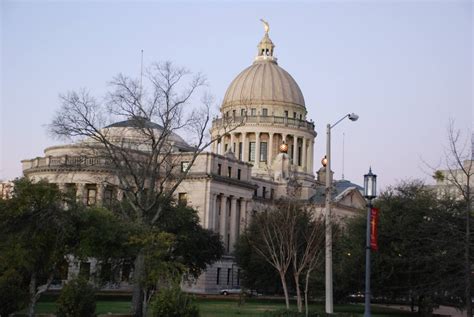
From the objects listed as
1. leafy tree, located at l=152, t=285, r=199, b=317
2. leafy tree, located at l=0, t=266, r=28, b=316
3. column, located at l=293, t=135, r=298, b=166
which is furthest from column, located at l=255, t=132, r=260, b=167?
leafy tree, located at l=152, t=285, r=199, b=317

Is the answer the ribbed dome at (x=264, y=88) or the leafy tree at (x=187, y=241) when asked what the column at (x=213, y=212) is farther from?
the ribbed dome at (x=264, y=88)

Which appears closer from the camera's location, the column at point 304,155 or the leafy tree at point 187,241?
the leafy tree at point 187,241

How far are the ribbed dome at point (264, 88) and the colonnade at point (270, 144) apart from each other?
219 inches

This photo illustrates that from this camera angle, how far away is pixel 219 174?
9006cm

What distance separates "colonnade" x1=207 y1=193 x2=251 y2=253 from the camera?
87.9 m

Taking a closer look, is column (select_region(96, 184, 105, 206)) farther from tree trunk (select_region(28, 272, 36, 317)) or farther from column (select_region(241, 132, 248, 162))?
column (select_region(241, 132, 248, 162))

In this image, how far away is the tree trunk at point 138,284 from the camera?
3725 centimetres

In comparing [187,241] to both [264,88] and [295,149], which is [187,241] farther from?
[264,88]

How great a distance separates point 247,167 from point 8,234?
67109 millimetres

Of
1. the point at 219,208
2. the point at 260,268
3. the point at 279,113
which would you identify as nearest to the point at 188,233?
the point at 260,268

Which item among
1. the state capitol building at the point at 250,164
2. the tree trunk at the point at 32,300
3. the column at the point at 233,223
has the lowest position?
the tree trunk at the point at 32,300

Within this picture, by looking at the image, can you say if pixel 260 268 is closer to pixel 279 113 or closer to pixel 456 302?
pixel 456 302

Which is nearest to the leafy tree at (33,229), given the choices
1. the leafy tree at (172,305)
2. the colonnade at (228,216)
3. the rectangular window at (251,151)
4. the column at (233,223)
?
the leafy tree at (172,305)

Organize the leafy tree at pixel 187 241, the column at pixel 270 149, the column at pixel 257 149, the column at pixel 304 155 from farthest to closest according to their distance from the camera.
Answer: the column at pixel 304 155
the column at pixel 257 149
the column at pixel 270 149
the leafy tree at pixel 187 241
